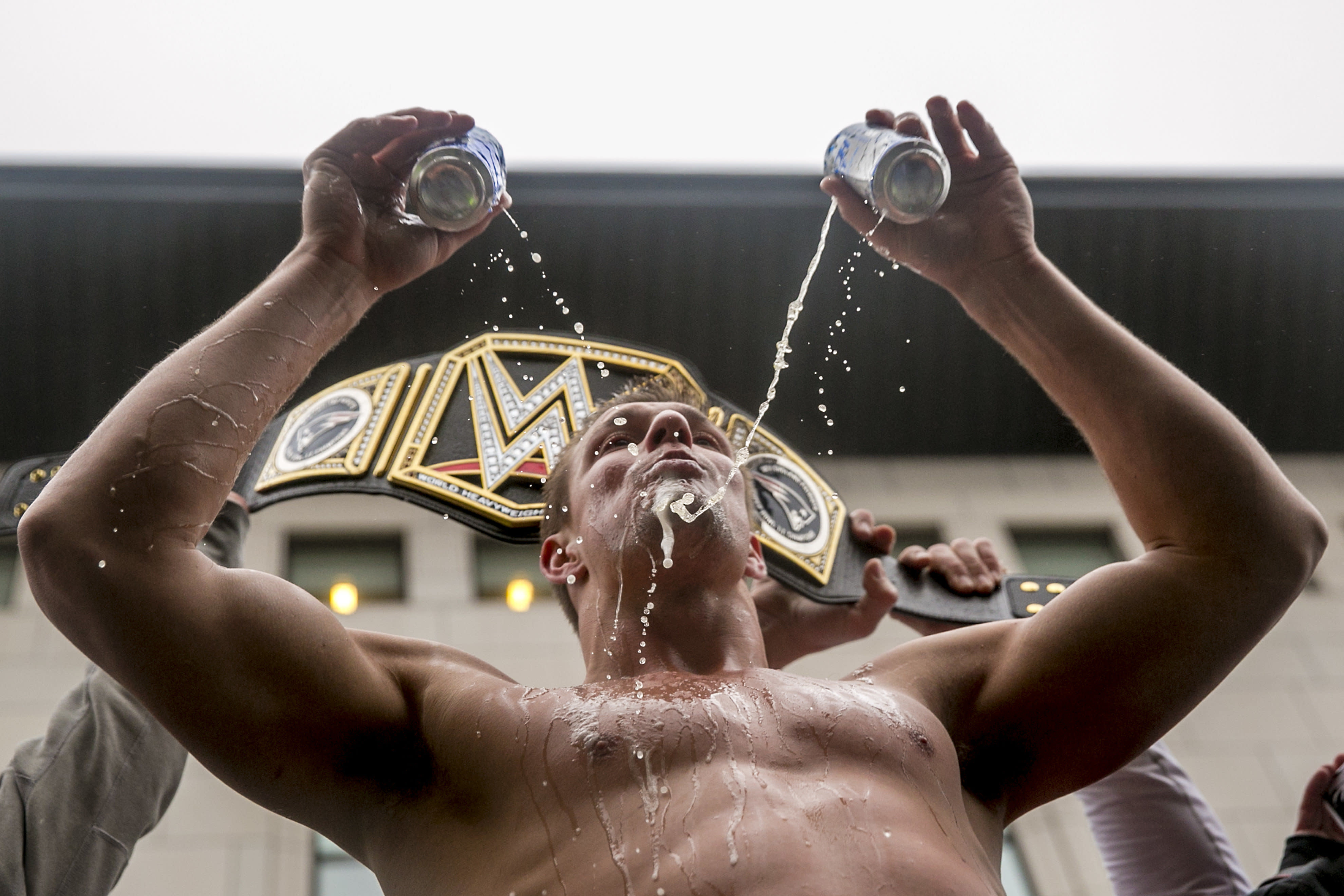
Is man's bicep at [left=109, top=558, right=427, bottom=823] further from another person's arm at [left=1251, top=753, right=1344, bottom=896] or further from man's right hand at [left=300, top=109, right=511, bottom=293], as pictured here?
another person's arm at [left=1251, top=753, right=1344, bottom=896]

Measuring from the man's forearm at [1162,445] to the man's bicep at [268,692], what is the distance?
91cm

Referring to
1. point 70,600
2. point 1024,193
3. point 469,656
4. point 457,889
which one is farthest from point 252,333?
point 1024,193

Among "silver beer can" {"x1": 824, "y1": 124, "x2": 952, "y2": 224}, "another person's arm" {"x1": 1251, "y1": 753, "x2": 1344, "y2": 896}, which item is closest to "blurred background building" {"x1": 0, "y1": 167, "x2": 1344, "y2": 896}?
"another person's arm" {"x1": 1251, "y1": 753, "x2": 1344, "y2": 896}

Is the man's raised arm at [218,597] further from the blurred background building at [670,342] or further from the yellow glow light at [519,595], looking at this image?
the yellow glow light at [519,595]

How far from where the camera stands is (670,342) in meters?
5.27

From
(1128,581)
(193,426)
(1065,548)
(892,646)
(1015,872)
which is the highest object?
(193,426)

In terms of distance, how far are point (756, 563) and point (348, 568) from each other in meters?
3.46

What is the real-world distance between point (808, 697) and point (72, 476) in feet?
2.81

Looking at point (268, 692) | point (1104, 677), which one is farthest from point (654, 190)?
point (268, 692)

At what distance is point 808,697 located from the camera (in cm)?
144

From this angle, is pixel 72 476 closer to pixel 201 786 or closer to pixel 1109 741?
pixel 1109 741

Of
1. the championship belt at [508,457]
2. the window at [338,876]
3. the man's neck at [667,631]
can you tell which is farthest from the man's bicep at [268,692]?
the window at [338,876]

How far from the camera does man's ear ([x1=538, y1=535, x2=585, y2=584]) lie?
72.0 inches

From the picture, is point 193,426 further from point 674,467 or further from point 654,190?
point 654,190
